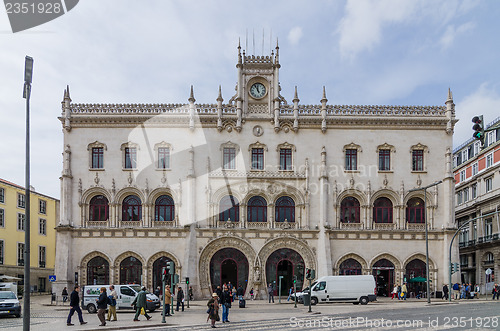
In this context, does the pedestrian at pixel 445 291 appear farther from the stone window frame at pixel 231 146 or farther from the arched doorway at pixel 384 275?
the stone window frame at pixel 231 146

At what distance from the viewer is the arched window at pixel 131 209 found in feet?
162

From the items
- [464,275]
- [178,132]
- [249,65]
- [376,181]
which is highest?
[249,65]

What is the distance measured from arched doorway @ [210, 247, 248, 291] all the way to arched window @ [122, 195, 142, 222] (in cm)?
753

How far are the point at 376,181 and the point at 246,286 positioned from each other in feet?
47.0

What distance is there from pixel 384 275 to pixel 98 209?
2517cm

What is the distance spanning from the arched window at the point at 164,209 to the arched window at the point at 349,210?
48.1ft

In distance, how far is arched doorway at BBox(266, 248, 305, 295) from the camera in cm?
4878

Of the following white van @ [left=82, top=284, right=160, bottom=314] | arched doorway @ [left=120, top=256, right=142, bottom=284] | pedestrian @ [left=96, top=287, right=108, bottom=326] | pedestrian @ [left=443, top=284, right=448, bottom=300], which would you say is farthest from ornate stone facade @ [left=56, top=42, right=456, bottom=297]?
pedestrian @ [left=96, top=287, right=108, bottom=326]

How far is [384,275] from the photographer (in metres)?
48.9

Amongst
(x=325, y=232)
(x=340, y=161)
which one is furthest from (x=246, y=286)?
(x=340, y=161)

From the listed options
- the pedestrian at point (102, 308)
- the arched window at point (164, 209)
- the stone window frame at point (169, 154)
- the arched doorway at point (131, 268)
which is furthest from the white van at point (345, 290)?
the pedestrian at point (102, 308)

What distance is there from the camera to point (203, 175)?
49344mm

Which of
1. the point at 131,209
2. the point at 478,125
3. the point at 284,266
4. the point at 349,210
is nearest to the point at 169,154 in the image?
the point at 131,209

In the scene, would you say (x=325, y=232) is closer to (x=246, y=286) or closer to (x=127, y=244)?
(x=246, y=286)
